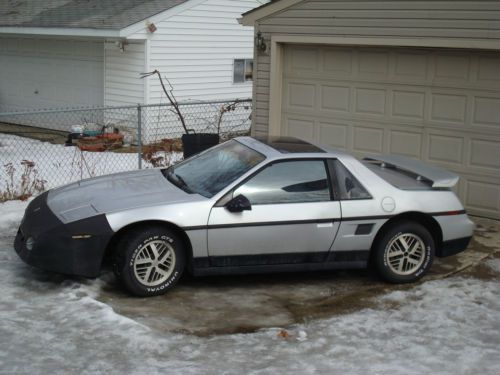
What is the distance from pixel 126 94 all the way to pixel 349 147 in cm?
789

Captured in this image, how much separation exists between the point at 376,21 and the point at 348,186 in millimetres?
3889

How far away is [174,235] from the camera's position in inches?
259

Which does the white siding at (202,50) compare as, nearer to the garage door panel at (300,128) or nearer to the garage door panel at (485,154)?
the garage door panel at (300,128)

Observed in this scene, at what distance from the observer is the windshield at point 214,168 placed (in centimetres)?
697

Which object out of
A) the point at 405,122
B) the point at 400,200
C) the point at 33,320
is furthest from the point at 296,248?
the point at 405,122

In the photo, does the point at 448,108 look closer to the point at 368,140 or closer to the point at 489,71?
the point at 489,71

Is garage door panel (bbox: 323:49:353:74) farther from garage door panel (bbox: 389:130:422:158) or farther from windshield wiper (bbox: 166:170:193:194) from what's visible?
windshield wiper (bbox: 166:170:193:194)

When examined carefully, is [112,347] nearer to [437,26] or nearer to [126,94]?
[437,26]

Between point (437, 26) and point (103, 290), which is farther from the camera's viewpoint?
point (437, 26)

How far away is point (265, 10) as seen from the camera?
11.4 m

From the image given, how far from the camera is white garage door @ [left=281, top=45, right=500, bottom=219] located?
966 centimetres

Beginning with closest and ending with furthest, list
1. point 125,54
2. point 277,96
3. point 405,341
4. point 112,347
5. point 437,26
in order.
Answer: point 112,347 < point 405,341 < point 437,26 < point 277,96 < point 125,54

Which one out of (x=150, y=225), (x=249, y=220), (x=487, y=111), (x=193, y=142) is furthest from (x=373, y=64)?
(x=150, y=225)

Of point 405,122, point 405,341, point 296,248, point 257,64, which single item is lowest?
point 405,341
